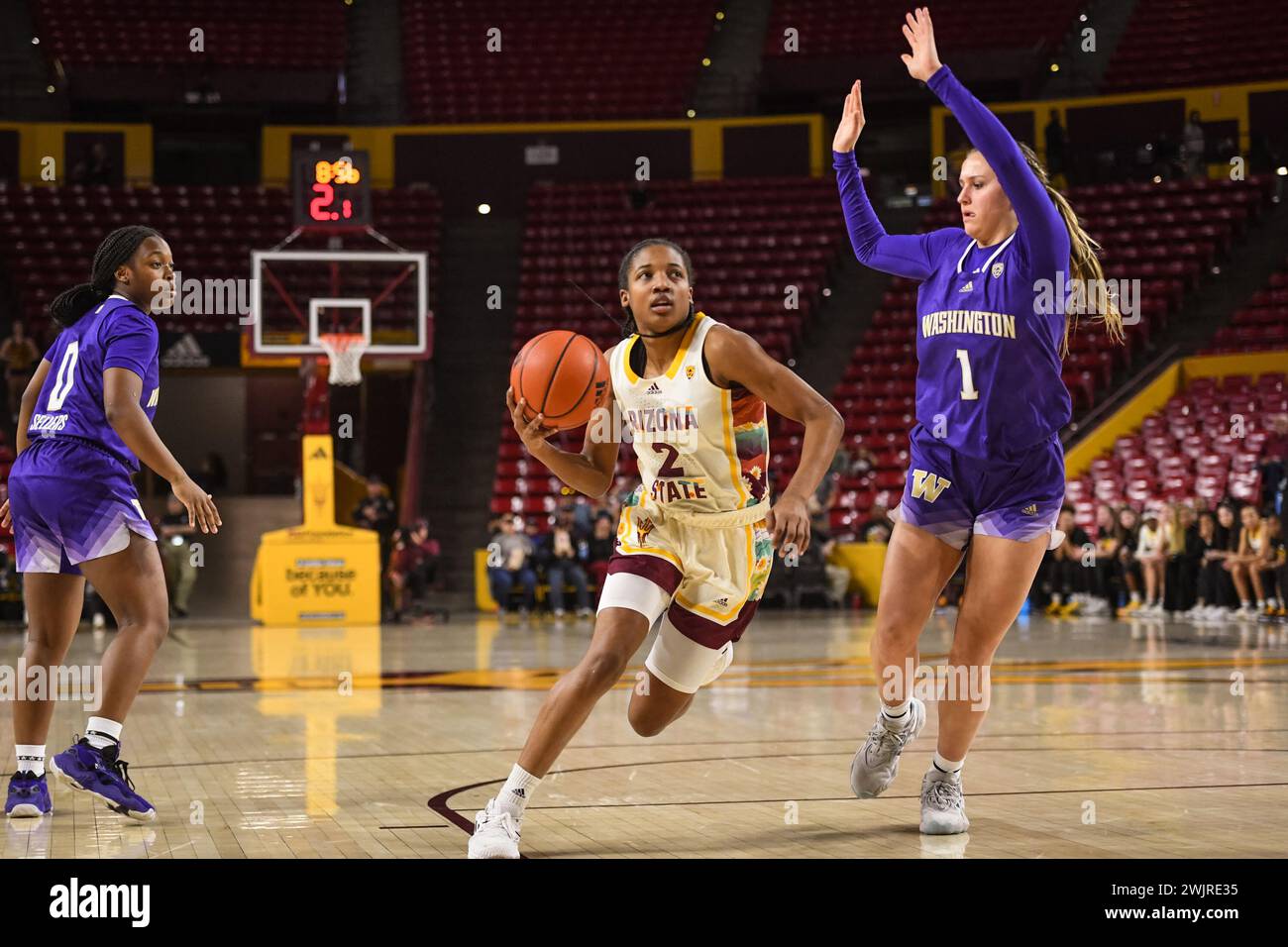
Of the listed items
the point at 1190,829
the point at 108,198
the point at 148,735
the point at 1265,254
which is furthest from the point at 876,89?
the point at 1190,829

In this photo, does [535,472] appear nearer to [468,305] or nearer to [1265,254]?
[468,305]

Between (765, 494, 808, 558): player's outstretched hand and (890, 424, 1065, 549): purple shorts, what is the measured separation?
78 cm

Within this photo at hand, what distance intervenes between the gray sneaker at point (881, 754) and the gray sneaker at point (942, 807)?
0.19 meters

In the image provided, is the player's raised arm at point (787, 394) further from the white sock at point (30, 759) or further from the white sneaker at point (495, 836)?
the white sock at point (30, 759)

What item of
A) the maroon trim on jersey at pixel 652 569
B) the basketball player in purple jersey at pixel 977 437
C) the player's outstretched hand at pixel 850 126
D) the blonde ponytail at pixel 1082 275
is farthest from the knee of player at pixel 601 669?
the player's outstretched hand at pixel 850 126

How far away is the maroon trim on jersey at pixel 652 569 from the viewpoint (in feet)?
14.2

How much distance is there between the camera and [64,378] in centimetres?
501

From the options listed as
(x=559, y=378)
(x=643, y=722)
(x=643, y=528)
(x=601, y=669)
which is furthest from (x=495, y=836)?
(x=559, y=378)

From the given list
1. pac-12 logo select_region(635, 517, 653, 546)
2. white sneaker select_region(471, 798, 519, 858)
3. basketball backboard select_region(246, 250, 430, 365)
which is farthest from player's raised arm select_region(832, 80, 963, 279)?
basketball backboard select_region(246, 250, 430, 365)

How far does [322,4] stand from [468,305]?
721cm

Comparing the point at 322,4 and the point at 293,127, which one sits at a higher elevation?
the point at 322,4

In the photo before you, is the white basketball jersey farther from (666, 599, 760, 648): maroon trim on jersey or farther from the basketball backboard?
the basketball backboard

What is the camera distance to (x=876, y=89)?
86.1 feet

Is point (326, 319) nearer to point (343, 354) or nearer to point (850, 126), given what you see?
point (343, 354)
